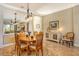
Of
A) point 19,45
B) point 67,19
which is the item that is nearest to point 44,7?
point 67,19

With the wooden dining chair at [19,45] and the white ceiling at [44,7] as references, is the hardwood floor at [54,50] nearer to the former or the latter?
the wooden dining chair at [19,45]

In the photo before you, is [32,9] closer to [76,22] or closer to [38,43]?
[38,43]

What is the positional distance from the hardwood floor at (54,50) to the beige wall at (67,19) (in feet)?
0.67

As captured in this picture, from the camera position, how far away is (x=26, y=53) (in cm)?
252

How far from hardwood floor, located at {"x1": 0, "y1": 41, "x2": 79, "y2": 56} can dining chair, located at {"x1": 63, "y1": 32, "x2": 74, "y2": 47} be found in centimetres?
11

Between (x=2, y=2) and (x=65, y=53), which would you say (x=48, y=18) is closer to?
(x=65, y=53)

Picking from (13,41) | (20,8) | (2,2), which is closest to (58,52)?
(13,41)

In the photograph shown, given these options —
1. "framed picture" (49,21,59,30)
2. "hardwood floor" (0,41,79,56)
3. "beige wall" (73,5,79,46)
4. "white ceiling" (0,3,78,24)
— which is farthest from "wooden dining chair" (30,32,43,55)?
"beige wall" (73,5,79,46)

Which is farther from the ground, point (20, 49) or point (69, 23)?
point (69, 23)

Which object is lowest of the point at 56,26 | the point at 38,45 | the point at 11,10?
the point at 38,45

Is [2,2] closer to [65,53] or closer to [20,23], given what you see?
[20,23]

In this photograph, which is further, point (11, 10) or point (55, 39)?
point (55, 39)

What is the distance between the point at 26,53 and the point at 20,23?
2.27 feet

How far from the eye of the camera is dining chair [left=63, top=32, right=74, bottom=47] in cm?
246
